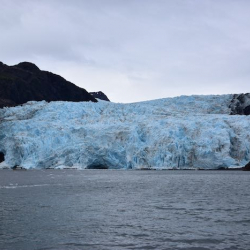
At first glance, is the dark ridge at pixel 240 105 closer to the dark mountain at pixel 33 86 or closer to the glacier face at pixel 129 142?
the glacier face at pixel 129 142

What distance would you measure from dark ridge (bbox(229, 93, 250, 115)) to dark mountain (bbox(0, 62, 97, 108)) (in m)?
57.9

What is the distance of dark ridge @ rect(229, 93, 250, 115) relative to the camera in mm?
66125

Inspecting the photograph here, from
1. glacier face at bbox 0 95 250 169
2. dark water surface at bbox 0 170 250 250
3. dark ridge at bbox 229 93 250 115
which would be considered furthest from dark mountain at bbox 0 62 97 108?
dark water surface at bbox 0 170 250 250

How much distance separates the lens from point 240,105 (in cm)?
6781

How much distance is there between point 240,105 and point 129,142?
91.6ft

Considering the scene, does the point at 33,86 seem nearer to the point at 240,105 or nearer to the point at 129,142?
the point at 240,105

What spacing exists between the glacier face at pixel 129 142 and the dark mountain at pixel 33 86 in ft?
194

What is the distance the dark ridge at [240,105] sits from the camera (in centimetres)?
6612

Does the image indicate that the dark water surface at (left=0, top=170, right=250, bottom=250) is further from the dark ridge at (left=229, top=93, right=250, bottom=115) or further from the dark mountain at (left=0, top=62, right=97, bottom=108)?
the dark mountain at (left=0, top=62, right=97, bottom=108)

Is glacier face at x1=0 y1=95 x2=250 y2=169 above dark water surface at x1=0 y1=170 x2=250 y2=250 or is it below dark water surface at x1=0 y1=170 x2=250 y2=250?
above

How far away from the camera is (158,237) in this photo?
1221 cm

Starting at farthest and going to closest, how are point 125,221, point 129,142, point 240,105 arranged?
point 240,105 → point 129,142 → point 125,221

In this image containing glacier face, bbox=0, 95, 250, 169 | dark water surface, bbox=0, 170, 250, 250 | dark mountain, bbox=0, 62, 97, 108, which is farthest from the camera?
dark mountain, bbox=0, 62, 97, 108

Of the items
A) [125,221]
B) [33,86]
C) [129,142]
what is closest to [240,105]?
[129,142]
